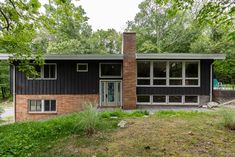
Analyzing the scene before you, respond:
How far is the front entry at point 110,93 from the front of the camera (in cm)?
1523

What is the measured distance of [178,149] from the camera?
4578mm

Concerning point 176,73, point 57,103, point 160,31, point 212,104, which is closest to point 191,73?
point 176,73

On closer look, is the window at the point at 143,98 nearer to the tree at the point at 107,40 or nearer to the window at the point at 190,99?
the window at the point at 190,99

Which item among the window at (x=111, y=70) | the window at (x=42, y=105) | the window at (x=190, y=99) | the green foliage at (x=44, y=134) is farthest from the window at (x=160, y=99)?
the green foliage at (x=44, y=134)

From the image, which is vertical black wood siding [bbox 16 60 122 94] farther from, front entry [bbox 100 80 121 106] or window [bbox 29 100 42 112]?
window [bbox 29 100 42 112]

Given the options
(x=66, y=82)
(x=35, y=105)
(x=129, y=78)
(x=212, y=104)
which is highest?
(x=129, y=78)

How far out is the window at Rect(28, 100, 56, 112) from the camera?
49.1 ft

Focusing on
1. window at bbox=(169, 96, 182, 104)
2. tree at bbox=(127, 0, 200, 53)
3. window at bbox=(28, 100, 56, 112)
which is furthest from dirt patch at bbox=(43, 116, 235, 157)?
tree at bbox=(127, 0, 200, 53)

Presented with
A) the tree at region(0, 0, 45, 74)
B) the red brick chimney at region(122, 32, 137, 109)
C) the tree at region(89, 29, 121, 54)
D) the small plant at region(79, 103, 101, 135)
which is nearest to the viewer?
the small plant at region(79, 103, 101, 135)

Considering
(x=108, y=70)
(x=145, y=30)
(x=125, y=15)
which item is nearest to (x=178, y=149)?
(x=108, y=70)

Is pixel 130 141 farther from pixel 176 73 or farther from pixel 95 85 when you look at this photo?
pixel 176 73

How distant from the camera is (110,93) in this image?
15.3 meters

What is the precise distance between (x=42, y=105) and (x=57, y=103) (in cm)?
105

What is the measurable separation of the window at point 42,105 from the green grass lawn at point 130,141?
328 inches
